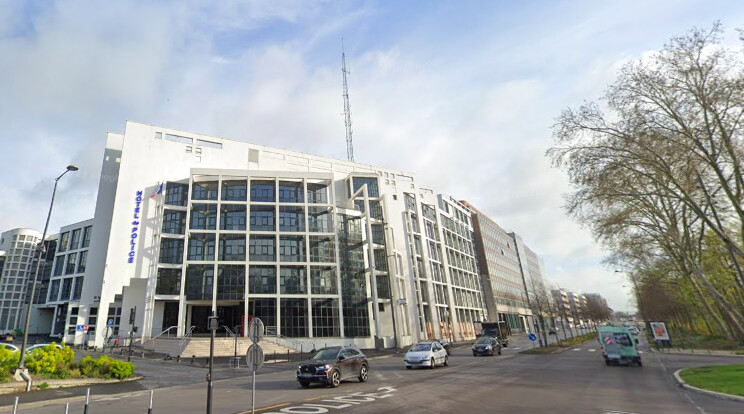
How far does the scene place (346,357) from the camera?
1762 cm

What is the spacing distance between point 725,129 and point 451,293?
5631 cm

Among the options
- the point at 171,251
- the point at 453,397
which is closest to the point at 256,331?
the point at 453,397

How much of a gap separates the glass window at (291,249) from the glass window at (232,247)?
15.6 ft

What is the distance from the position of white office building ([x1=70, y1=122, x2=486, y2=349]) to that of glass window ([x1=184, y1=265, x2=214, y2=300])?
0.39 feet

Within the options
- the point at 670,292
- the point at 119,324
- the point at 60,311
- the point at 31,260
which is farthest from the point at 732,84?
the point at 31,260

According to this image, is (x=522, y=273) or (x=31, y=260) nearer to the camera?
(x=31, y=260)

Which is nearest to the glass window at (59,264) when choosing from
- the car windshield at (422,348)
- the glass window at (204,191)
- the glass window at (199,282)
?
the glass window at (204,191)

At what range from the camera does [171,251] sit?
47.8 m

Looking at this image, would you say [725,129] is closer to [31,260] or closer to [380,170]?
[380,170]

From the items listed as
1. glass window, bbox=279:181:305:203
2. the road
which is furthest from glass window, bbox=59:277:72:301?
the road

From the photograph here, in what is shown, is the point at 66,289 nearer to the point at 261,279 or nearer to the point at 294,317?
the point at 261,279

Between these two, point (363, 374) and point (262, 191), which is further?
point (262, 191)

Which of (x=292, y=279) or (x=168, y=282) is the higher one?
(x=168, y=282)

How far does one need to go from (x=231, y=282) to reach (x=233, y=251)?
12.8ft
